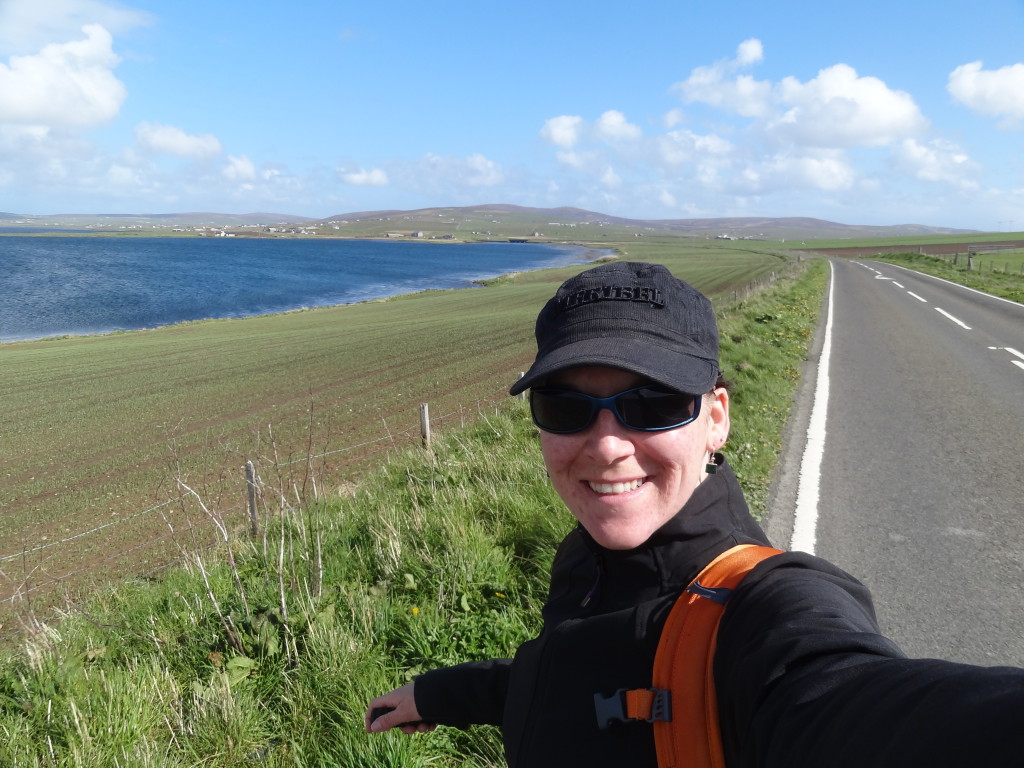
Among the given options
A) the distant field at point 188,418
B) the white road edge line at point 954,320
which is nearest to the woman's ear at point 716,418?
the distant field at point 188,418

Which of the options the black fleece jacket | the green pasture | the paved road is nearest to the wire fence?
the paved road

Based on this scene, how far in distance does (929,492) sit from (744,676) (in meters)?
5.58

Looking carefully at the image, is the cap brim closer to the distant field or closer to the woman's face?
the woman's face

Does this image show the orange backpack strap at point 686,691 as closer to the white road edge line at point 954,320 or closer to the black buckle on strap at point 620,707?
the black buckle on strap at point 620,707

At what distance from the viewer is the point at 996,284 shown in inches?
1110

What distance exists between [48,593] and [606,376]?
8.41m

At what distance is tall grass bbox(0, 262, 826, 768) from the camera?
2666 millimetres

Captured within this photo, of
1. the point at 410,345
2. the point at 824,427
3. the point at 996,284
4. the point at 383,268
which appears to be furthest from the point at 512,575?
the point at 383,268

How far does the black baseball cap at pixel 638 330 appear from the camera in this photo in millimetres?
1344

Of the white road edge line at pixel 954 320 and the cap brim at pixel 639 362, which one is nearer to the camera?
the cap brim at pixel 639 362

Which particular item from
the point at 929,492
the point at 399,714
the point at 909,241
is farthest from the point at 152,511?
the point at 909,241

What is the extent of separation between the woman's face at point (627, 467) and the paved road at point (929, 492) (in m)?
2.79

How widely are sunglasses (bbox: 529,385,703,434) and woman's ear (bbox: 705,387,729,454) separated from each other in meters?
0.11

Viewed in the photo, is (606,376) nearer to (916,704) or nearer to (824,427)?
(916,704)
